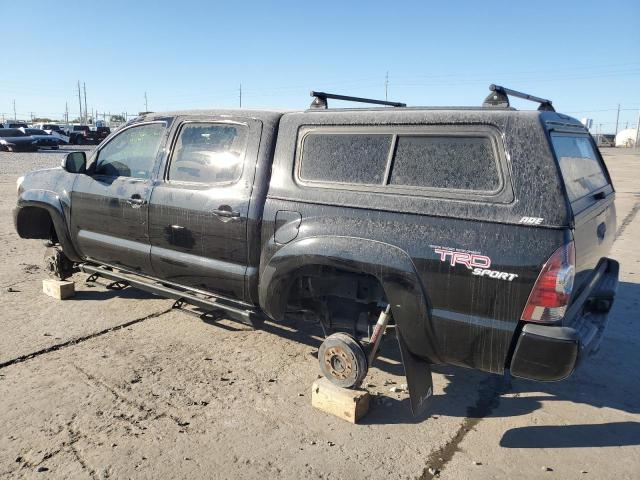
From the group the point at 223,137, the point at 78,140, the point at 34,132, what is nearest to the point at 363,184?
the point at 223,137

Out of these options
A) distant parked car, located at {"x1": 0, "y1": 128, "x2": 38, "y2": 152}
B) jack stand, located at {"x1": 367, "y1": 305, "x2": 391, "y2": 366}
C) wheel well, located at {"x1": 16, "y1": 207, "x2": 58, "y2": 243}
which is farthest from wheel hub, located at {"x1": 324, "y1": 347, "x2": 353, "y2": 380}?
distant parked car, located at {"x1": 0, "y1": 128, "x2": 38, "y2": 152}

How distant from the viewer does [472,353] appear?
9.17ft

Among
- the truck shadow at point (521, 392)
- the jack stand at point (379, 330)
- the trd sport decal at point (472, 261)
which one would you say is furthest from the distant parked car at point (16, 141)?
the trd sport decal at point (472, 261)

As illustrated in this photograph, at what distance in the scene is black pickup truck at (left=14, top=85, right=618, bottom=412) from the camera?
8.49 ft

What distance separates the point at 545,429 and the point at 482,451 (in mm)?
526

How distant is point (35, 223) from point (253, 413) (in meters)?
3.69

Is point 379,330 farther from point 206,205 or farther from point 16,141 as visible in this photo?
point 16,141

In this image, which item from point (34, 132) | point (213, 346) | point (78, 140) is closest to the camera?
point (213, 346)

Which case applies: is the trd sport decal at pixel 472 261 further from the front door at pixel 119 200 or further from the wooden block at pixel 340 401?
the front door at pixel 119 200

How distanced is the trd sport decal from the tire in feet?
2.81

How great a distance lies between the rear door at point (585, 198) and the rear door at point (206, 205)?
2052mm

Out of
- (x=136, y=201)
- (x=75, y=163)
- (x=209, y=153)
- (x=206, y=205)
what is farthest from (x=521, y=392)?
(x=75, y=163)

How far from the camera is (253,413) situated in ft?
10.5

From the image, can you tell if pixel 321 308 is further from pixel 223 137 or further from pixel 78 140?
pixel 78 140
